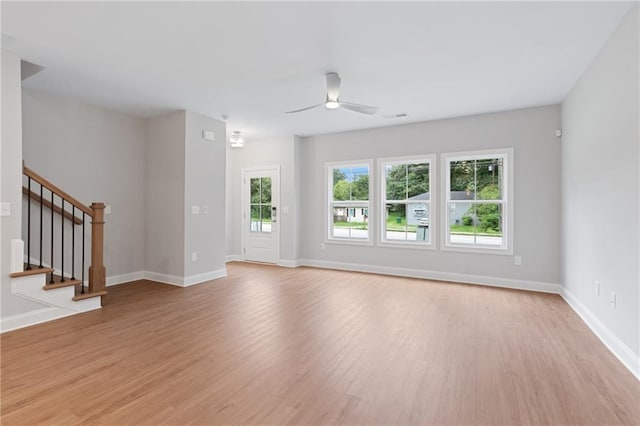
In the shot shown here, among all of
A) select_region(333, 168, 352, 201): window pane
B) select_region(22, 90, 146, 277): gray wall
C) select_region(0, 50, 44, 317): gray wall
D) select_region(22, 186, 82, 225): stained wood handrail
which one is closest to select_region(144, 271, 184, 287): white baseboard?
select_region(22, 90, 146, 277): gray wall

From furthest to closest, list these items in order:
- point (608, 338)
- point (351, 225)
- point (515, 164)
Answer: point (351, 225) → point (515, 164) → point (608, 338)

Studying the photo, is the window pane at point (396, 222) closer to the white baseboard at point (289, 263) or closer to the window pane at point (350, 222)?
the window pane at point (350, 222)

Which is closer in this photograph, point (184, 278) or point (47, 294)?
point (47, 294)

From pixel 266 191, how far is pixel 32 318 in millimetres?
4413

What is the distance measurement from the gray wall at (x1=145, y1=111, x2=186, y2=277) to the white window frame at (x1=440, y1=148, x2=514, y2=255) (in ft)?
14.2

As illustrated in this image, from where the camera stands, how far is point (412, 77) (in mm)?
3611

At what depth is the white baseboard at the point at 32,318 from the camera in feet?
9.87

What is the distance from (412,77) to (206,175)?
355 cm

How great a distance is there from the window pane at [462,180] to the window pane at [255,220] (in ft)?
13.2

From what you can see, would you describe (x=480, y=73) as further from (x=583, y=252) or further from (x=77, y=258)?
(x=77, y=258)

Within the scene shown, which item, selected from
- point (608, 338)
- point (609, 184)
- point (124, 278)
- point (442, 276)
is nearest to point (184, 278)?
point (124, 278)

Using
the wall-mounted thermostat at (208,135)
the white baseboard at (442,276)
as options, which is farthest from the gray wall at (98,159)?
the white baseboard at (442,276)

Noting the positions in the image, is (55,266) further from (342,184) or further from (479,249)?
(479,249)

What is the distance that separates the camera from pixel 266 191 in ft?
22.7
